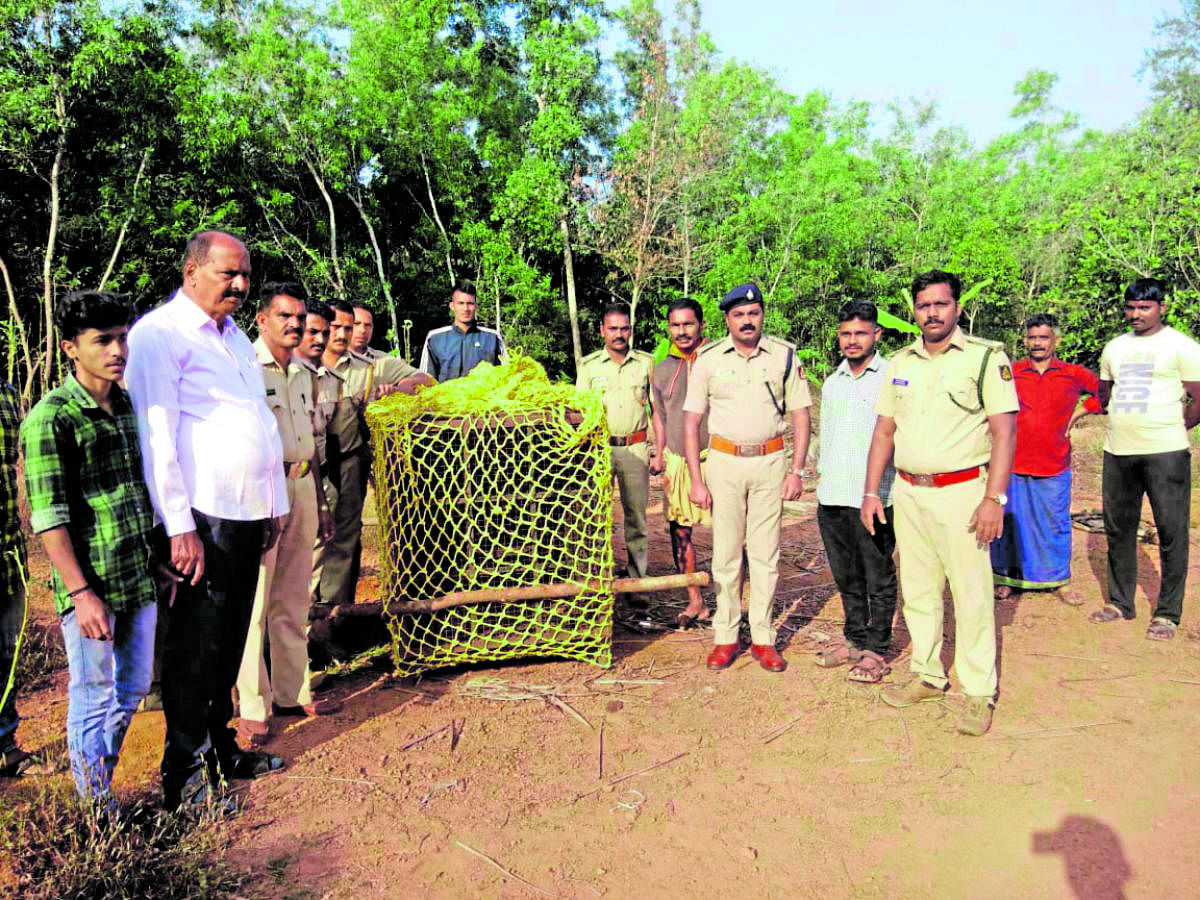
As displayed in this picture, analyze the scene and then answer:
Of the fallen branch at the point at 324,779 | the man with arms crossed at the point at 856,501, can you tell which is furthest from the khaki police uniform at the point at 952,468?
the fallen branch at the point at 324,779

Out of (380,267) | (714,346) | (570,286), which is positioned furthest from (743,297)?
(570,286)

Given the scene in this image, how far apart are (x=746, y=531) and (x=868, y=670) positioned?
0.90m

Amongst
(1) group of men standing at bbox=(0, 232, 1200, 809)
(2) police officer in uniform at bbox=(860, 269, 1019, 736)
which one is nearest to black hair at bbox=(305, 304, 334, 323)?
(1) group of men standing at bbox=(0, 232, 1200, 809)

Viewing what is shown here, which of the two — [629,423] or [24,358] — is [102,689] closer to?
[629,423]

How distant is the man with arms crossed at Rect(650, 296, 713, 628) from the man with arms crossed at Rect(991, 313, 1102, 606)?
1.98 m

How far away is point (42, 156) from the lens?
44.6 ft

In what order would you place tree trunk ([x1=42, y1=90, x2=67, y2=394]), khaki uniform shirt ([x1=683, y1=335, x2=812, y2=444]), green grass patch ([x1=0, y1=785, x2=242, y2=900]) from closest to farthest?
green grass patch ([x1=0, y1=785, x2=242, y2=900]), khaki uniform shirt ([x1=683, y1=335, x2=812, y2=444]), tree trunk ([x1=42, y1=90, x2=67, y2=394])

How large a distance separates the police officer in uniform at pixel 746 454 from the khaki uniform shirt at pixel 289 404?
1.89 m

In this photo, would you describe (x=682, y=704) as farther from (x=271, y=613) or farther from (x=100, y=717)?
(x=100, y=717)

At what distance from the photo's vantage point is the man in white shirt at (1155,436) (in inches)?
176

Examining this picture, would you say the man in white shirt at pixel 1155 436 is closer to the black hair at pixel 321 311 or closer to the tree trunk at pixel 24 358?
the black hair at pixel 321 311

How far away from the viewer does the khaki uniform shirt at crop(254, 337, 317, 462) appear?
333 cm

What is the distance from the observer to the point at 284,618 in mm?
3498

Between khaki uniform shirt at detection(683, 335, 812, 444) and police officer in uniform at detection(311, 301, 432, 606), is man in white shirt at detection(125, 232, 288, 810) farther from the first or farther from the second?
khaki uniform shirt at detection(683, 335, 812, 444)
